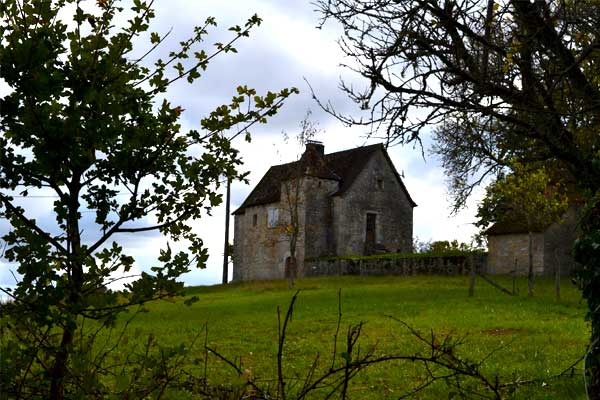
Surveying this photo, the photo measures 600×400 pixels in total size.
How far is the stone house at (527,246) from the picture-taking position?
130 ft

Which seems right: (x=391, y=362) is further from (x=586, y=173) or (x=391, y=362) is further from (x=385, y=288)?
(x=385, y=288)

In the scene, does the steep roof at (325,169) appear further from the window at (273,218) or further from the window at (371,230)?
the window at (371,230)

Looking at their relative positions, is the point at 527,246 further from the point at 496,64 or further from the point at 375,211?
the point at 496,64

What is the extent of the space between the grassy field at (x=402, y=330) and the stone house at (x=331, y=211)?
13860 millimetres

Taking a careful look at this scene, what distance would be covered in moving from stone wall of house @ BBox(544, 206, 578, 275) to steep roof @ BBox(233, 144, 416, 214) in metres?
13.2

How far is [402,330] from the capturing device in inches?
735

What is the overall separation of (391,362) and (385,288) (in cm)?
1965

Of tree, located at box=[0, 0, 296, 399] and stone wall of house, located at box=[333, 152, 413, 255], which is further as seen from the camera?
stone wall of house, located at box=[333, 152, 413, 255]

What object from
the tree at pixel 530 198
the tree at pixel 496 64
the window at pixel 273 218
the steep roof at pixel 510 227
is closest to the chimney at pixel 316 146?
the window at pixel 273 218

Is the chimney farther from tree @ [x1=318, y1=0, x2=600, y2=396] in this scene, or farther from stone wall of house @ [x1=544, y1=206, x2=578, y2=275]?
tree @ [x1=318, y1=0, x2=600, y2=396]

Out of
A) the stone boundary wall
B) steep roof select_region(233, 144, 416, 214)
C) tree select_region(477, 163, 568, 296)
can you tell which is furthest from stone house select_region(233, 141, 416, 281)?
tree select_region(477, 163, 568, 296)

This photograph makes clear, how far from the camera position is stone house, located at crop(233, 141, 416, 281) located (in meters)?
48.2

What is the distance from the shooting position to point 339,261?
4572 centimetres

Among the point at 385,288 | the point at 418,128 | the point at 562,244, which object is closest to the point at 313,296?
the point at 385,288
